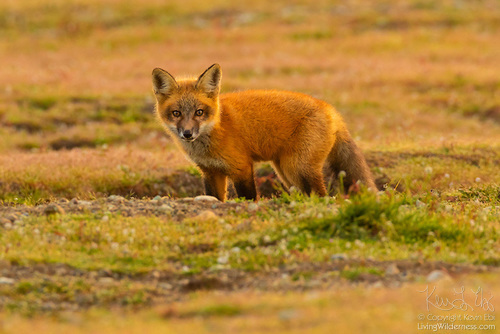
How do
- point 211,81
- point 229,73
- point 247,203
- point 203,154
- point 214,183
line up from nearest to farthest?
point 247,203, point 203,154, point 211,81, point 214,183, point 229,73

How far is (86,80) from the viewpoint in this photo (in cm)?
2142

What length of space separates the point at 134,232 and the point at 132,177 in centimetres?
487

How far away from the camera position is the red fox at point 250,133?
9.36 m

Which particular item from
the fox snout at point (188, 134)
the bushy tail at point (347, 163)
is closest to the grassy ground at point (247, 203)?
the fox snout at point (188, 134)

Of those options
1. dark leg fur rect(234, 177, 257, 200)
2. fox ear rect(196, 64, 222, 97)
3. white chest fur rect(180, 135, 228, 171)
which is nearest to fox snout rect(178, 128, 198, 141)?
white chest fur rect(180, 135, 228, 171)

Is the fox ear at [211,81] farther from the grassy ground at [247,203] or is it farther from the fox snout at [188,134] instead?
the grassy ground at [247,203]

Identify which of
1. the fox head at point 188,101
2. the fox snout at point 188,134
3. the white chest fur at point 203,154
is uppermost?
the fox head at point 188,101

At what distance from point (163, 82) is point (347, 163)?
302 cm

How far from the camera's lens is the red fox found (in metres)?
9.36

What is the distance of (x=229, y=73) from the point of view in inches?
892

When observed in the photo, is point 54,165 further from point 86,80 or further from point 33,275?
point 86,80

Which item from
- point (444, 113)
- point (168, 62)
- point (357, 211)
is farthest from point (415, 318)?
point (168, 62)
